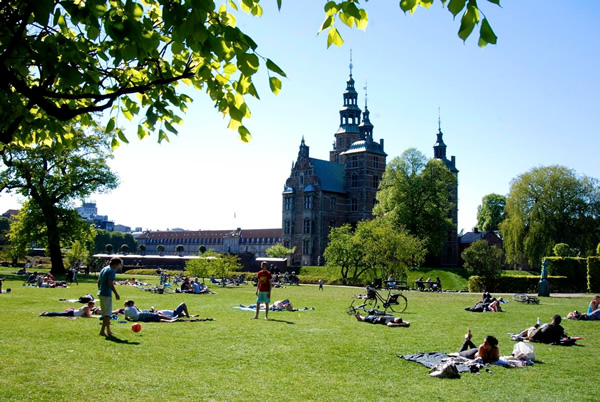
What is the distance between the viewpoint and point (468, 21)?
15.1 feet

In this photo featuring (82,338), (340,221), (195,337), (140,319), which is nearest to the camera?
(82,338)

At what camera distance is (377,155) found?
83.9m

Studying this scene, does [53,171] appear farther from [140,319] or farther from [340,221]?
[340,221]

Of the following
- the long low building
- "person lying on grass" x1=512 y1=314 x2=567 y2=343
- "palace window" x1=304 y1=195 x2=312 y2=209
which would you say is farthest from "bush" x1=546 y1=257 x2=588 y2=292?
the long low building

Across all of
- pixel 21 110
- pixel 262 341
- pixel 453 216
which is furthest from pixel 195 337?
pixel 453 216

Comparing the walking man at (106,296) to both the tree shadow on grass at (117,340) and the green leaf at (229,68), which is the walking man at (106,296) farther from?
the green leaf at (229,68)

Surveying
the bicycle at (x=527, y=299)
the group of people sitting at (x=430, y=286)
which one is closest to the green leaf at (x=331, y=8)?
the bicycle at (x=527, y=299)

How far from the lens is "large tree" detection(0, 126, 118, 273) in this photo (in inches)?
1880

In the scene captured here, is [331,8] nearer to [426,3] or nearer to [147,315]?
[426,3]

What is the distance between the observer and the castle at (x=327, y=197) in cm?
8138

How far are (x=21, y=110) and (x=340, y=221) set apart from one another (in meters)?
76.3

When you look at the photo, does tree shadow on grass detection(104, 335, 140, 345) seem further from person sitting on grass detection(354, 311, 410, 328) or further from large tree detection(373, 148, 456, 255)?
large tree detection(373, 148, 456, 255)

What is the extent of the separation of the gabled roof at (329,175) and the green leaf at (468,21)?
7661 cm

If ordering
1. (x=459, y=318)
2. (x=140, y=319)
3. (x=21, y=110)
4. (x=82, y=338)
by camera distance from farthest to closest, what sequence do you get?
(x=459, y=318), (x=140, y=319), (x=82, y=338), (x=21, y=110)
